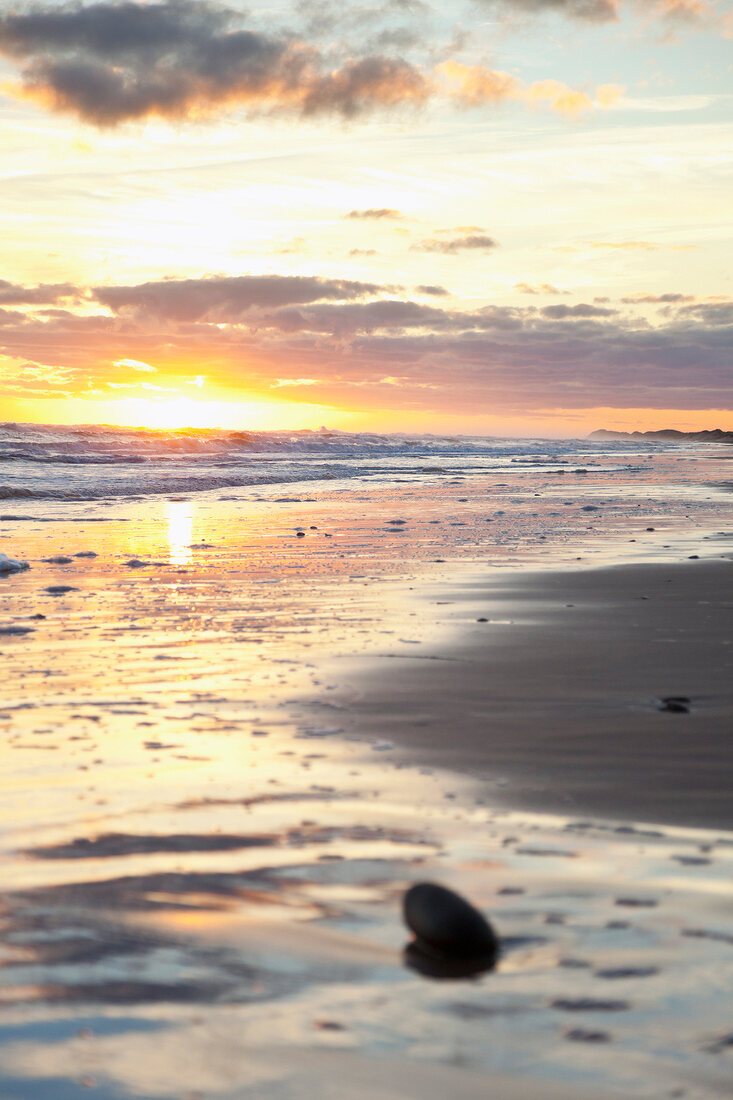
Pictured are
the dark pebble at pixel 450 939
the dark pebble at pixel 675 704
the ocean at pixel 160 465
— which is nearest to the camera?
the dark pebble at pixel 450 939

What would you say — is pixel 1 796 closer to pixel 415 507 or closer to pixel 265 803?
pixel 265 803

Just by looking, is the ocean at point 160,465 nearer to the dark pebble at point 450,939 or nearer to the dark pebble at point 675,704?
the dark pebble at point 675,704

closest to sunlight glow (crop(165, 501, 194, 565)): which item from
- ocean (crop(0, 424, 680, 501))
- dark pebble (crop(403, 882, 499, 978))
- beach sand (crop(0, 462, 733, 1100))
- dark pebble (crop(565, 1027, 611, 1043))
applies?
ocean (crop(0, 424, 680, 501))

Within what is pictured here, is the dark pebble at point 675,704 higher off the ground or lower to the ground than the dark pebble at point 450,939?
higher

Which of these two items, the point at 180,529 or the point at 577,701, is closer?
the point at 577,701

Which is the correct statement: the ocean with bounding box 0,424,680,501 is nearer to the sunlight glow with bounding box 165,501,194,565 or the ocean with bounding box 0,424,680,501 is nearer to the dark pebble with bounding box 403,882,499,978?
the sunlight glow with bounding box 165,501,194,565

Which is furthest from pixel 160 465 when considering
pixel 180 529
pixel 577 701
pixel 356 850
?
pixel 356 850

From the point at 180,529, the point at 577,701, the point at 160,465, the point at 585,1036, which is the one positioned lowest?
the point at 585,1036

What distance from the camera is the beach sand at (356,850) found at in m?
1.83

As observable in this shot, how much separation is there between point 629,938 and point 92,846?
1583mm

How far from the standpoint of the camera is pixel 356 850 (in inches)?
109

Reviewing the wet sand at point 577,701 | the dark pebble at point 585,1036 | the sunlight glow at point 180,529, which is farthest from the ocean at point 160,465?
the dark pebble at point 585,1036

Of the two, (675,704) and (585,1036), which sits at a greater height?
(675,704)

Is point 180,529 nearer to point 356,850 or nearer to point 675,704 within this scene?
point 675,704
